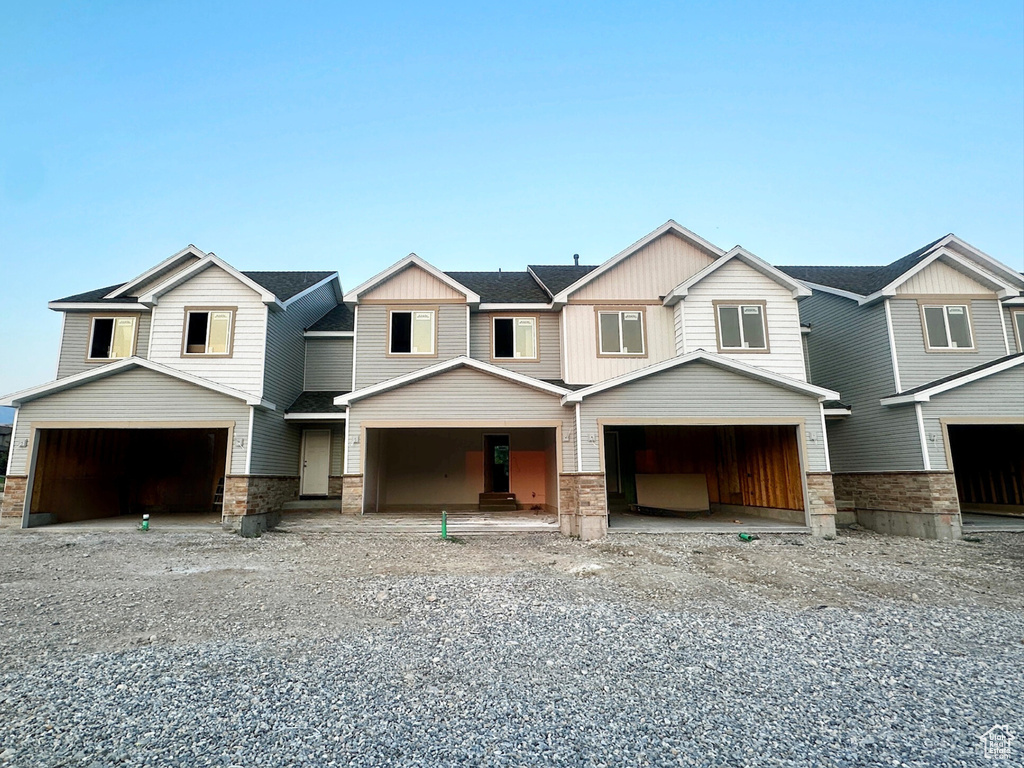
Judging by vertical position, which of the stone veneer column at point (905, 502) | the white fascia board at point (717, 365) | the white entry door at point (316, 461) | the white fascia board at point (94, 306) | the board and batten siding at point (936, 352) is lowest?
the stone veneer column at point (905, 502)

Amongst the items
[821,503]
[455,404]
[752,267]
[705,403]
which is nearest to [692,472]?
[821,503]

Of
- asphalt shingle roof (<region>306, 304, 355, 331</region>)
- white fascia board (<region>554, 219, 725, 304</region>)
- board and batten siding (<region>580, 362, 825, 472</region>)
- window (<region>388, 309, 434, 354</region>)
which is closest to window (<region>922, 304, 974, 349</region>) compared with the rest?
board and batten siding (<region>580, 362, 825, 472</region>)

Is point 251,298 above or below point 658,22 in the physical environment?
below

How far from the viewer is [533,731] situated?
3.54m

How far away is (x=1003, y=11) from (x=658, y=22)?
29.0 ft

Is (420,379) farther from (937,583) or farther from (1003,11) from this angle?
(1003,11)

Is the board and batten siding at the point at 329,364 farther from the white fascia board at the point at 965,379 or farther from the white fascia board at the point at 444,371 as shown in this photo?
the white fascia board at the point at 965,379

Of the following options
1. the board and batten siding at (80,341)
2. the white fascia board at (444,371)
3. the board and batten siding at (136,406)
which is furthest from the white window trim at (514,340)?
the board and batten siding at (80,341)

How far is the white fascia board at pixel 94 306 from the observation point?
588 inches

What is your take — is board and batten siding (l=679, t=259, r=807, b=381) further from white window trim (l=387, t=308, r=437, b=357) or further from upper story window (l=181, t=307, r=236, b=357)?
upper story window (l=181, t=307, r=236, b=357)

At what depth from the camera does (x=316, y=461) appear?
16.4 meters

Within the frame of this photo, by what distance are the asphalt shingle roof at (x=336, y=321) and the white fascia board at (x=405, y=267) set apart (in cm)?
197

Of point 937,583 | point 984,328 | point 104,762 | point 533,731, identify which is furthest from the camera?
point 984,328

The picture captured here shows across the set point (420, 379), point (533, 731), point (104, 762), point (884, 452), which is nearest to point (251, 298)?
point (420, 379)
